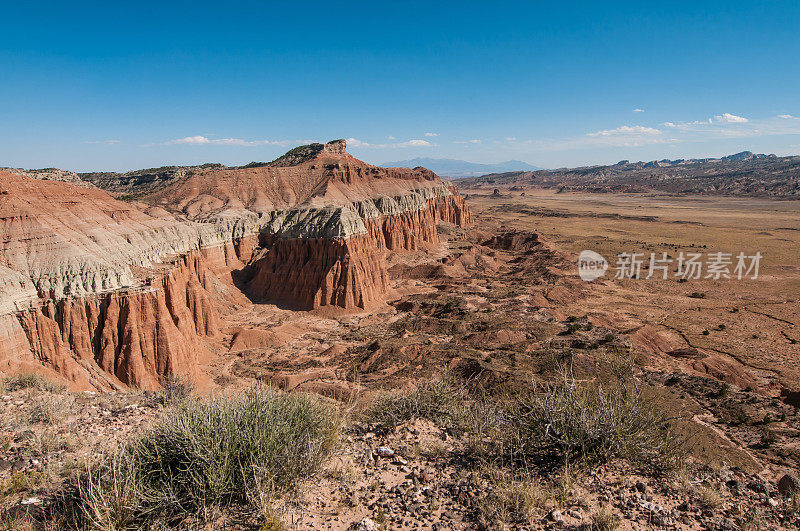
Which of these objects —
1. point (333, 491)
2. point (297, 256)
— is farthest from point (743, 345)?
point (297, 256)

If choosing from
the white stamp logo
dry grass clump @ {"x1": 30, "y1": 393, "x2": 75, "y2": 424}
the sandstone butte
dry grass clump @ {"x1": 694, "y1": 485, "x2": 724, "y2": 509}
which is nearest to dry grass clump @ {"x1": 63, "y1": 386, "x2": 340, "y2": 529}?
dry grass clump @ {"x1": 30, "y1": 393, "x2": 75, "y2": 424}

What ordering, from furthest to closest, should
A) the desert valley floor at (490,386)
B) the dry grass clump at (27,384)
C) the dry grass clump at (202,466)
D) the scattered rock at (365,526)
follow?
1. the dry grass clump at (27,384)
2. the desert valley floor at (490,386)
3. the scattered rock at (365,526)
4. the dry grass clump at (202,466)

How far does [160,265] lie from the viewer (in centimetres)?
3228

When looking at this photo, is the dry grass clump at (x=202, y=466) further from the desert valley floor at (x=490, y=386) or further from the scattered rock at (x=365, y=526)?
the scattered rock at (x=365, y=526)

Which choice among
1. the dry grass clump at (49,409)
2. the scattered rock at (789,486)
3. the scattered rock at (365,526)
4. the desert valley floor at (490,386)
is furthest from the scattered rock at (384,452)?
the scattered rock at (789,486)

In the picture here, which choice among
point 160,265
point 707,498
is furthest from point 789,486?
point 160,265

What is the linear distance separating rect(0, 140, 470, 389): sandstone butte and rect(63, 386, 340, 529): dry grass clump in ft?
57.4

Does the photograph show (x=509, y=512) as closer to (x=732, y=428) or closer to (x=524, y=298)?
(x=732, y=428)

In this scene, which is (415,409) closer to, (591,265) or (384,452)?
(384,452)

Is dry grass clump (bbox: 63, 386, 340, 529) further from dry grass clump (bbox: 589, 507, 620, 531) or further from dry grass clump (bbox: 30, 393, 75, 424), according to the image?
dry grass clump (bbox: 589, 507, 620, 531)

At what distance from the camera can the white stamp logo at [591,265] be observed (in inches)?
2318

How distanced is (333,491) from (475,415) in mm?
4940

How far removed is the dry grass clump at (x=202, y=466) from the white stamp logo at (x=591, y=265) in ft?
184

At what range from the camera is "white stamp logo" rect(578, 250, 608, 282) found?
58.9 meters
